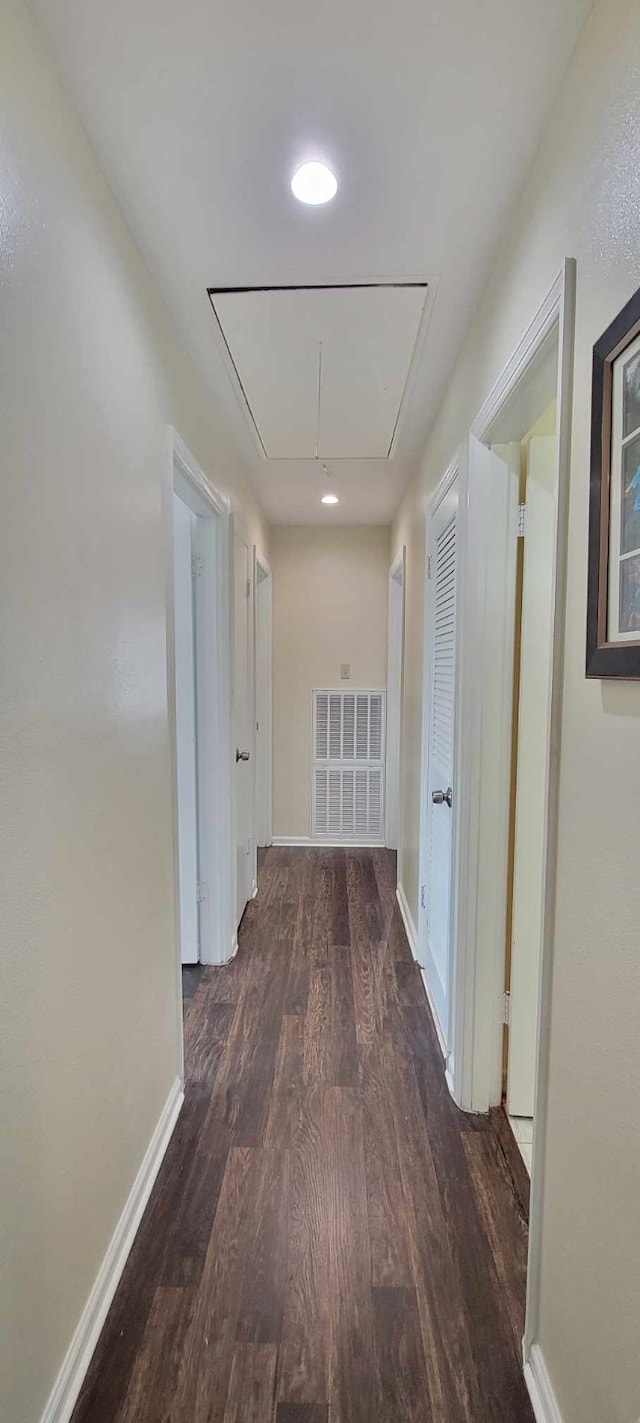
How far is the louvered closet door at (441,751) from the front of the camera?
1925 mm

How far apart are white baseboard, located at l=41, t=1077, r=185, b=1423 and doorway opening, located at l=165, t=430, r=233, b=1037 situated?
90 centimetres

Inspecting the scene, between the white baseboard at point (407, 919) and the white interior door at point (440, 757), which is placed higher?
the white interior door at point (440, 757)

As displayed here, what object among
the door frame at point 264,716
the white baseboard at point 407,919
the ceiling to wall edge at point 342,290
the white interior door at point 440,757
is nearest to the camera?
the ceiling to wall edge at point 342,290

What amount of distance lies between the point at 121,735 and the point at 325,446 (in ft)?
5.95

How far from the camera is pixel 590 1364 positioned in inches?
32.6

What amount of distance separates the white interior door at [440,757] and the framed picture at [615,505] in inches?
40.3

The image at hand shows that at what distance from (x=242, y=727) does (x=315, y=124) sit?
7.33 feet

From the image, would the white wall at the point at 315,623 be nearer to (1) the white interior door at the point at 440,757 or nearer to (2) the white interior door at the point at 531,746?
(1) the white interior door at the point at 440,757

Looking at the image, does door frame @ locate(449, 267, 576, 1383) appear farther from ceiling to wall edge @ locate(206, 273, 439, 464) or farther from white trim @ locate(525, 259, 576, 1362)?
ceiling to wall edge @ locate(206, 273, 439, 464)

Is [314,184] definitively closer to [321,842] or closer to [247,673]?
[247,673]

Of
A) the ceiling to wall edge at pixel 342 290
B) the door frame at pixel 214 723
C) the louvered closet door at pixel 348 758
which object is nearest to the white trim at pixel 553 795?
the ceiling to wall edge at pixel 342 290

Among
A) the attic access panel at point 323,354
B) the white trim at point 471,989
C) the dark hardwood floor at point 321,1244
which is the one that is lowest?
the dark hardwood floor at point 321,1244

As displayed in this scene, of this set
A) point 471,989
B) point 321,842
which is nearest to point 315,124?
point 471,989

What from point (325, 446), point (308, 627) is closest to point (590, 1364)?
point (325, 446)
